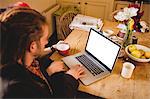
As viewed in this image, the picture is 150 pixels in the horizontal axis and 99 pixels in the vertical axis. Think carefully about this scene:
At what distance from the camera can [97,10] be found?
3287 mm

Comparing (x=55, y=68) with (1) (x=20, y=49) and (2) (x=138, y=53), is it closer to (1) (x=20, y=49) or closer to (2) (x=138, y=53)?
(1) (x=20, y=49)

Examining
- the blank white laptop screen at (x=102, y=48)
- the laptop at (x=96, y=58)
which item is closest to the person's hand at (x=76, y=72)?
the laptop at (x=96, y=58)

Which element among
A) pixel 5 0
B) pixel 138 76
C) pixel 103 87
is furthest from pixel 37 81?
pixel 5 0

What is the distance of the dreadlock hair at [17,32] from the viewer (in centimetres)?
93

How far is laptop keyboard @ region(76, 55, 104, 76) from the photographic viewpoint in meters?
1.44

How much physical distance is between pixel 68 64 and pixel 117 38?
0.67 metres

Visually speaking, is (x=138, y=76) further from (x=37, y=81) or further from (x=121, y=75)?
(x=37, y=81)

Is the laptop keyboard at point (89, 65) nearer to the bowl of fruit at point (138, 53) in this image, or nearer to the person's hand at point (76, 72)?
the person's hand at point (76, 72)

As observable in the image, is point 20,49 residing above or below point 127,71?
above

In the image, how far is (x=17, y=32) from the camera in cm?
93

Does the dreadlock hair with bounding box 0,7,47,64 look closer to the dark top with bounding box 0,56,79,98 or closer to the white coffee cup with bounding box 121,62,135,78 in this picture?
the dark top with bounding box 0,56,79,98

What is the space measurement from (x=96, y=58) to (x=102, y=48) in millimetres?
102

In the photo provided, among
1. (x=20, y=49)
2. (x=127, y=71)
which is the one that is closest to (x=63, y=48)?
(x=127, y=71)

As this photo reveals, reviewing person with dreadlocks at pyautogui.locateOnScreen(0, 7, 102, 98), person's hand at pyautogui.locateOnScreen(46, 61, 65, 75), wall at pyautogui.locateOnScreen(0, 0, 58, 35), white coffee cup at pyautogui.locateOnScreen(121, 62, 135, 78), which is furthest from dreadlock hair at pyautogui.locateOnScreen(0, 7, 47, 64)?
wall at pyautogui.locateOnScreen(0, 0, 58, 35)
